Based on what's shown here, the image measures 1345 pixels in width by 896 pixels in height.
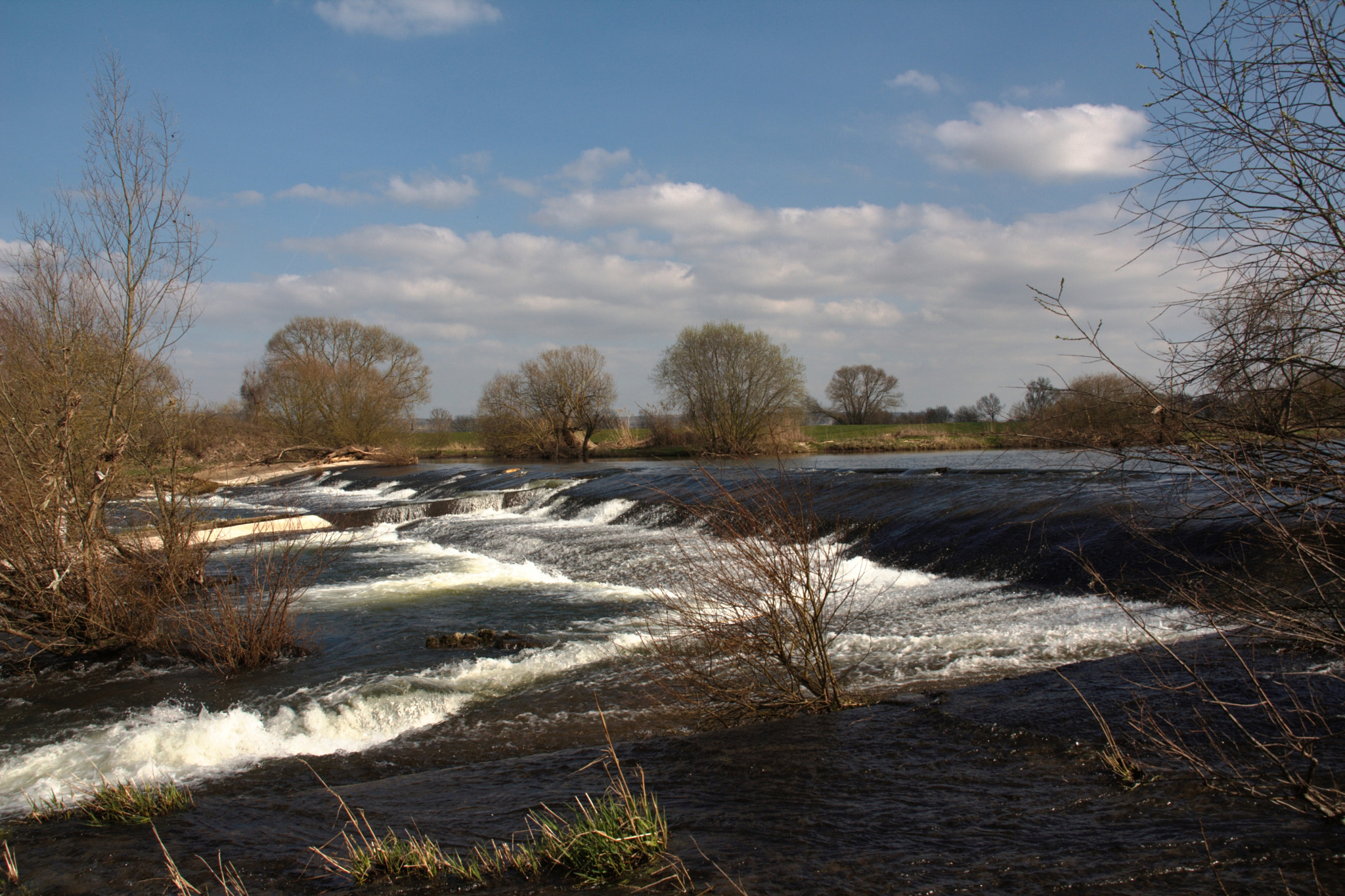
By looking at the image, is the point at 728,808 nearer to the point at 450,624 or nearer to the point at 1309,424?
the point at 1309,424

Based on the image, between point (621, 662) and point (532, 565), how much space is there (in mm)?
6373

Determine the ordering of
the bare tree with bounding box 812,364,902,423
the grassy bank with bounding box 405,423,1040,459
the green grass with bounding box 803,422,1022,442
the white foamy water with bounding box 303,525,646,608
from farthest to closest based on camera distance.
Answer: the bare tree with bounding box 812,364,902,423 → the green grass with bounding box 803,422,1022,442 → the grassy bank with bounding box 405,423,1040,459 → the white foamy water with bounding box 303,525,646,608

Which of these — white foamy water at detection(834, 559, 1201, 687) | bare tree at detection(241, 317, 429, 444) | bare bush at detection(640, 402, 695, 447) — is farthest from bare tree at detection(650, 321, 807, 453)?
white foamy water at detection(834, 559, 1201, 687)

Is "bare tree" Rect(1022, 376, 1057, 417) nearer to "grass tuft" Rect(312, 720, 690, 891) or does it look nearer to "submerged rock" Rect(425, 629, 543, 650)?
"grass tuft" Rect(312, 720, 690, 891)

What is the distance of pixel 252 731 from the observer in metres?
5.87

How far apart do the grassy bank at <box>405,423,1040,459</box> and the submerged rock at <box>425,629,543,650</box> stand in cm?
1958

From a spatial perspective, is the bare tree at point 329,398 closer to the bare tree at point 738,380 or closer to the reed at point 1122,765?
the bare tree at point 738,380

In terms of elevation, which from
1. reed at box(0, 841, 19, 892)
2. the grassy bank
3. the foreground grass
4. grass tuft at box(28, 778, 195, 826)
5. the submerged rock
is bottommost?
the submerged rock

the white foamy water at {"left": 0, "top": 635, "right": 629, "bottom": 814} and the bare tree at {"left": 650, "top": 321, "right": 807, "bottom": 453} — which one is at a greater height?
the bare tree at {"left": 650, "top": 321, "right": 807, "bottom": 453}

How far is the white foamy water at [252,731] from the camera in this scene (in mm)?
5207

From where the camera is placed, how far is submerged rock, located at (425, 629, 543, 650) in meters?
8.02

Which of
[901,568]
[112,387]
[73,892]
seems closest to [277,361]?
[112,387]

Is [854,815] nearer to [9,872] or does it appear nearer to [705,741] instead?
[705,741]

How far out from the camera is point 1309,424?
310cm
